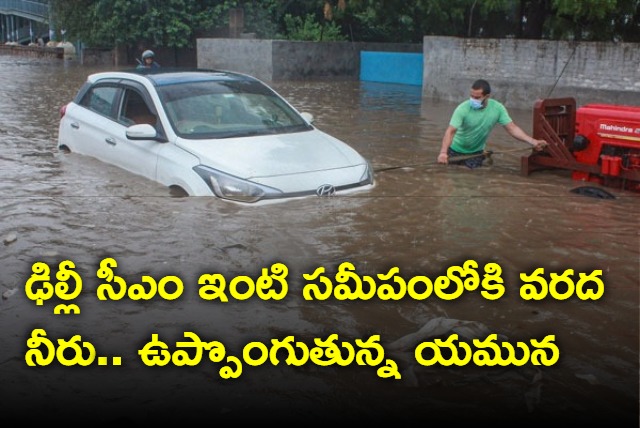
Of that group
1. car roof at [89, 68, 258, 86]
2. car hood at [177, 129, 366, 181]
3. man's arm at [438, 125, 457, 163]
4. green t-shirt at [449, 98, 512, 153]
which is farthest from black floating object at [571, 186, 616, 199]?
car roof at [89, 68, 258, 86]

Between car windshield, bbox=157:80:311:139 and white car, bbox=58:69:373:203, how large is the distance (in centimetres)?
1

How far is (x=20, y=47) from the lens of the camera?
51031mm

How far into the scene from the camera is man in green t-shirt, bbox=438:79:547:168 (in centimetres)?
988

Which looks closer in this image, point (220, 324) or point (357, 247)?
point (220, 324)

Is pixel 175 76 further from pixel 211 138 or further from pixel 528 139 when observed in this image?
pixel 528 139

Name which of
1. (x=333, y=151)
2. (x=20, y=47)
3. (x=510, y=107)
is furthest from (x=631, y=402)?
(x=20, y=47)

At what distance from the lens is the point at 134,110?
9.05 meters

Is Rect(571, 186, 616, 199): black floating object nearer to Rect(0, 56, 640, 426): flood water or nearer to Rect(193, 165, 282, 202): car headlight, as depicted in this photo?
Rect(0, 56, 640, 426): flood water

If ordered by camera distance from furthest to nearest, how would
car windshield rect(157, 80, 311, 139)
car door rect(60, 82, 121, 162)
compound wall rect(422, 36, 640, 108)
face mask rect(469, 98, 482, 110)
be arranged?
compound wall rect(422, 36, 640, 108), face mask rect(469, 98, 482, 110), car door rect(60, 82, 121, 162), car windshield rect(157, 80, 311, 139)

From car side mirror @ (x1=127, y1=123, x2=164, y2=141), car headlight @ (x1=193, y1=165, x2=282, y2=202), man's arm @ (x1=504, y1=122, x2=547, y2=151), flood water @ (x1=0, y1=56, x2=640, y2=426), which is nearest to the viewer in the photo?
flood water @ (x1=0, y1=56, x2=640, y2=426)

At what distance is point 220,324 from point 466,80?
17124 mm

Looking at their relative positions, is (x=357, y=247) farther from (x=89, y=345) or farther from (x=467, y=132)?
(x=467, y=132)

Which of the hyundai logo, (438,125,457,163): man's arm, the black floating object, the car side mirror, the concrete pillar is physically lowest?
the black floating object

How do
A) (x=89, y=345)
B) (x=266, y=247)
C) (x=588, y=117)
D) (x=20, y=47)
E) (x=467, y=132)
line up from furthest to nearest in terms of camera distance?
(x=20, y=47)
(x=467, y=132)
(x=588, y=117)
(x=266, y=247)
(x=89, y=345)
